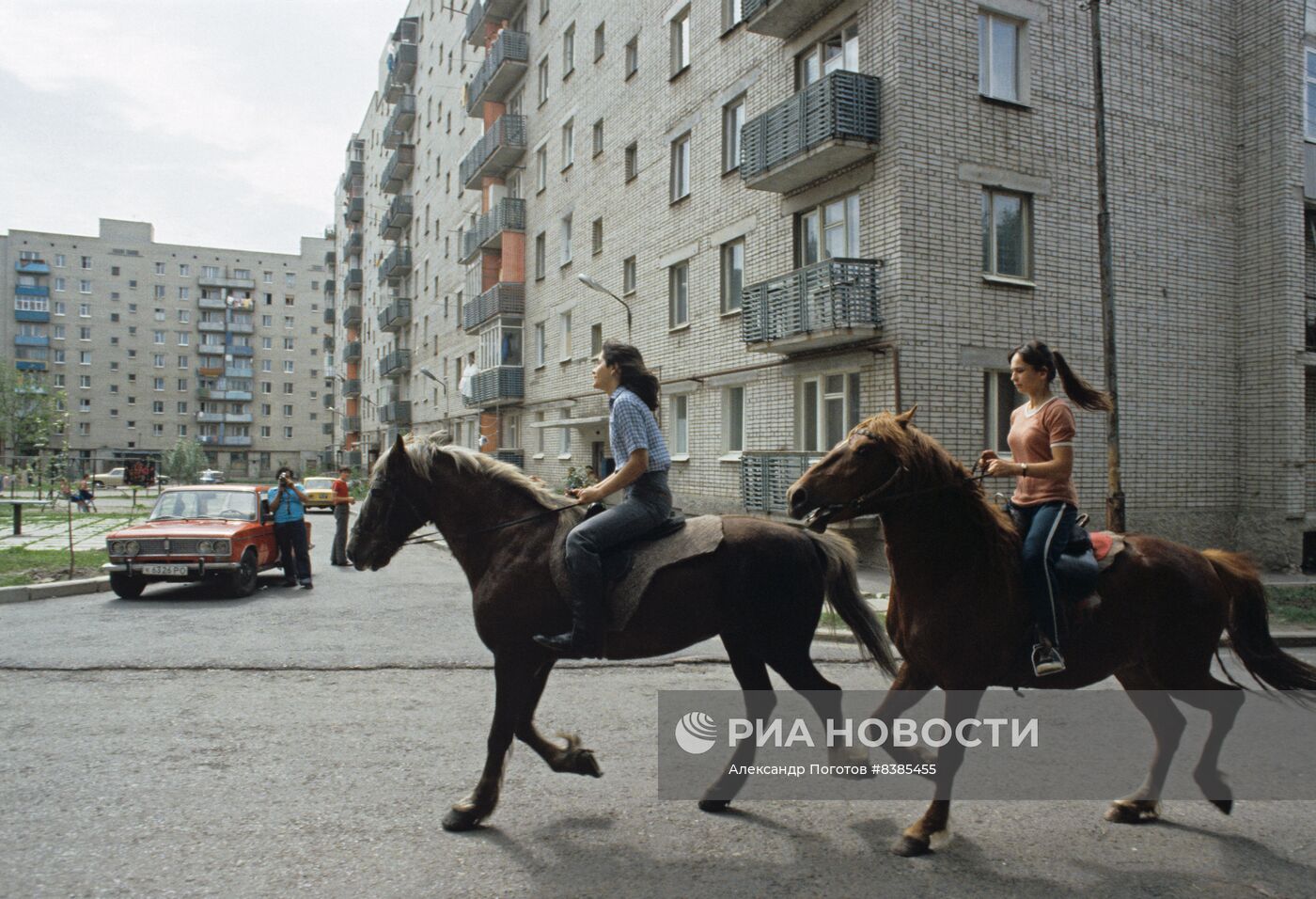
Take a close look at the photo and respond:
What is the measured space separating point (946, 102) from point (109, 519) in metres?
30.7

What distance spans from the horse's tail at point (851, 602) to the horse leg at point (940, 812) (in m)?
0.79

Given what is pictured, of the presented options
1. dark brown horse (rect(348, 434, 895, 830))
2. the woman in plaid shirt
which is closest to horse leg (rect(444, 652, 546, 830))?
dark brown horse (rect(348, 434, 895, 830))

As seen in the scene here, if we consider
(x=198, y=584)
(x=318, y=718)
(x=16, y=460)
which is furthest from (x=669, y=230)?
(x=16, y=460)

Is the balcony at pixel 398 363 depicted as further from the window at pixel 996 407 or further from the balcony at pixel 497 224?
the window at pixel 996 407

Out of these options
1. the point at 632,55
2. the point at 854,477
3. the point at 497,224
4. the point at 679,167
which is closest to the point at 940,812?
the point at 854,477

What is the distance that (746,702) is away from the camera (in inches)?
180

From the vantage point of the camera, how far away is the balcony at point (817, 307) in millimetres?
15438

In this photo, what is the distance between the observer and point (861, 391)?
1609 cm

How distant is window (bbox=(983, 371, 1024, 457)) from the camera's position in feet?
52.5

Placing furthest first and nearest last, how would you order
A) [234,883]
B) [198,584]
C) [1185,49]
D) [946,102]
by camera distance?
[1185,49] → [946,102] → [198,584] → [234,883]

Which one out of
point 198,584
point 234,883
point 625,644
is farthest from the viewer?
point 198,584

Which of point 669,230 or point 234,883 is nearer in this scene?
point 234,883

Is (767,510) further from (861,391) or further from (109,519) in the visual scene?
(109,519)

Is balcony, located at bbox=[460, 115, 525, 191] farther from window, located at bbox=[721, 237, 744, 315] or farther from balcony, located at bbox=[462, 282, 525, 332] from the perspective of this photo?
window, located at bbox=[721, 237, 744, 315]
